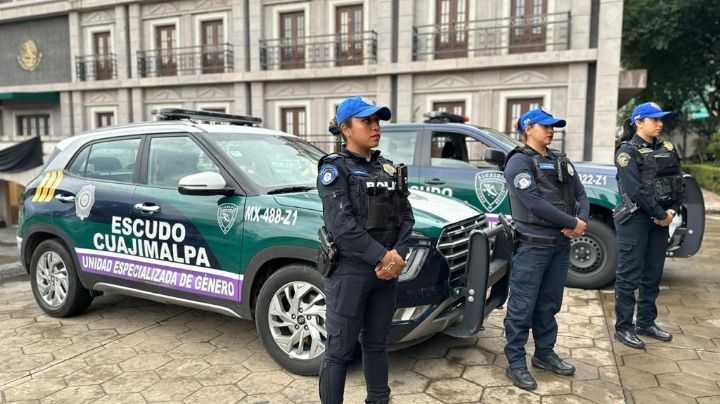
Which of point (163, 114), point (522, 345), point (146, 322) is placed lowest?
point (146, 322)

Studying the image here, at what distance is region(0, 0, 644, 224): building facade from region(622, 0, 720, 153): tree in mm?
6967

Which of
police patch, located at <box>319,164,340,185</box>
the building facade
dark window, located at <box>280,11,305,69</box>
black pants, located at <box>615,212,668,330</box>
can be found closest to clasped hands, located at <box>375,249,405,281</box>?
police patch, located at <box>319,164,340,185</box>

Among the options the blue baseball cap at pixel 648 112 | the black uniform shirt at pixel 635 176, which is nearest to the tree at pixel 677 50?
the blue baseball cap at pixel 648 112

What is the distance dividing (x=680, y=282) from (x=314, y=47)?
13.9 metres

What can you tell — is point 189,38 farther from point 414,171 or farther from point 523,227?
point 523,227

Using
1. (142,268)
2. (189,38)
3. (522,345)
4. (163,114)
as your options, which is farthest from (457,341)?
(189,38)

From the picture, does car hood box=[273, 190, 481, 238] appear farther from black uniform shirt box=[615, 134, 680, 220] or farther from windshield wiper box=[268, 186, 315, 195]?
black uniform shirt box=[615, 134, 680, 220]

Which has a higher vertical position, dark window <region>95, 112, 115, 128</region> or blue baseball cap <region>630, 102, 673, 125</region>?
dark window <region>95, 112, 115, 128</region>

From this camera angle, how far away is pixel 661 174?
3.90 metres

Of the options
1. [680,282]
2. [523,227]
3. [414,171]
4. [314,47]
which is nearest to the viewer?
[523,227]

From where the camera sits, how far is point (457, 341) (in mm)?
4066

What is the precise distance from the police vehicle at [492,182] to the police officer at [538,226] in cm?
166

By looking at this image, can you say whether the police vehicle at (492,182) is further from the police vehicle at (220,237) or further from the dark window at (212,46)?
the dark window at (212,46)

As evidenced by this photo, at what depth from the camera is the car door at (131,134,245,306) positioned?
362 cm
